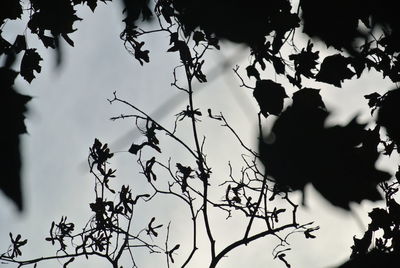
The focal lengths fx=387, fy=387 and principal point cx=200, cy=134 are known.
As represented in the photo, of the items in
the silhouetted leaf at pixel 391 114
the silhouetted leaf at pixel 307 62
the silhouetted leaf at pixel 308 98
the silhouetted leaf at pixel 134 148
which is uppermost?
the silhouetted leaf at pixel 134 148

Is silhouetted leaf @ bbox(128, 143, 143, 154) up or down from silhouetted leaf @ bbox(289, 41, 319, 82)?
up

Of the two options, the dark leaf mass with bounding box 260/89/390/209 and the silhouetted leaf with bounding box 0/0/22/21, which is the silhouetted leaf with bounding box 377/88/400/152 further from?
the silhouetted leaf with bounding box 0/0/22/21

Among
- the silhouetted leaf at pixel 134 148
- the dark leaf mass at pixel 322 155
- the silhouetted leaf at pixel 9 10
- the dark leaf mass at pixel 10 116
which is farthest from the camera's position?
the silhouetted leaf at pixel 134 148

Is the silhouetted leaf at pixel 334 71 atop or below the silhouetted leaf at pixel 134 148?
below

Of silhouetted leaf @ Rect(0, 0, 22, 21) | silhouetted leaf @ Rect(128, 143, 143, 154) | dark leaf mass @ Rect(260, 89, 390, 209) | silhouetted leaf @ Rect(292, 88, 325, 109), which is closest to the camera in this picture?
silhouetted leaf @ Rect(0, 0, 22, 21)

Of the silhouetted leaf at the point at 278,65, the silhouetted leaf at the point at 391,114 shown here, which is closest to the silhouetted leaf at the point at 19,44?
the silhouetted leaf at the point at 278,65

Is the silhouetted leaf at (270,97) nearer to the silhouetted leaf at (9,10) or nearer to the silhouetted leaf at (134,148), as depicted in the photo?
the silhouetted leaf at (134,148)

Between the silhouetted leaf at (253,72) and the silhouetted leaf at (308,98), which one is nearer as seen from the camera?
the silhouetted leaf at (308,98)

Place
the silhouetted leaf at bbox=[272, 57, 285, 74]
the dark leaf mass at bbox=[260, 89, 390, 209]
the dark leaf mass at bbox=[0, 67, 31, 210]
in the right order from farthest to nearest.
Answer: the dark leaf mass at bbox=[260, 89, 390, 209]
the silhouetted leaf at bbox=[272, 57, 285, 74]
the dark leaf mass at bbox=[0, 67, 31, 210]

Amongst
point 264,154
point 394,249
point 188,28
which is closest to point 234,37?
point 188,28

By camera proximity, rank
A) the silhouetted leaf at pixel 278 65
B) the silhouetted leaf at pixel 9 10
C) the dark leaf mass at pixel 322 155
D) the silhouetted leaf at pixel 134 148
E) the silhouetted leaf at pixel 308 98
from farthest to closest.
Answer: the silhouetted leaf at pixel 134 148
the dark leaf mass at pixel 322 155
the silhouetted leaf at pixel 278 65
the silhouetted leaf at pixel 308 98
the silhouetted leaf at pixel 9 10

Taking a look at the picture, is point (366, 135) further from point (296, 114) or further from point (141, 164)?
point (141, 164)

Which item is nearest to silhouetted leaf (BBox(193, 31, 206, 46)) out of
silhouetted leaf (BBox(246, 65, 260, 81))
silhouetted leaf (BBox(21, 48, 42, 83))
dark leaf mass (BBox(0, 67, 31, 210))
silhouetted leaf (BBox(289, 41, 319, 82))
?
silhouetted leaf (BBox(246, 65, 260, 81))

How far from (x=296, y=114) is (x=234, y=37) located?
54 centimetres
